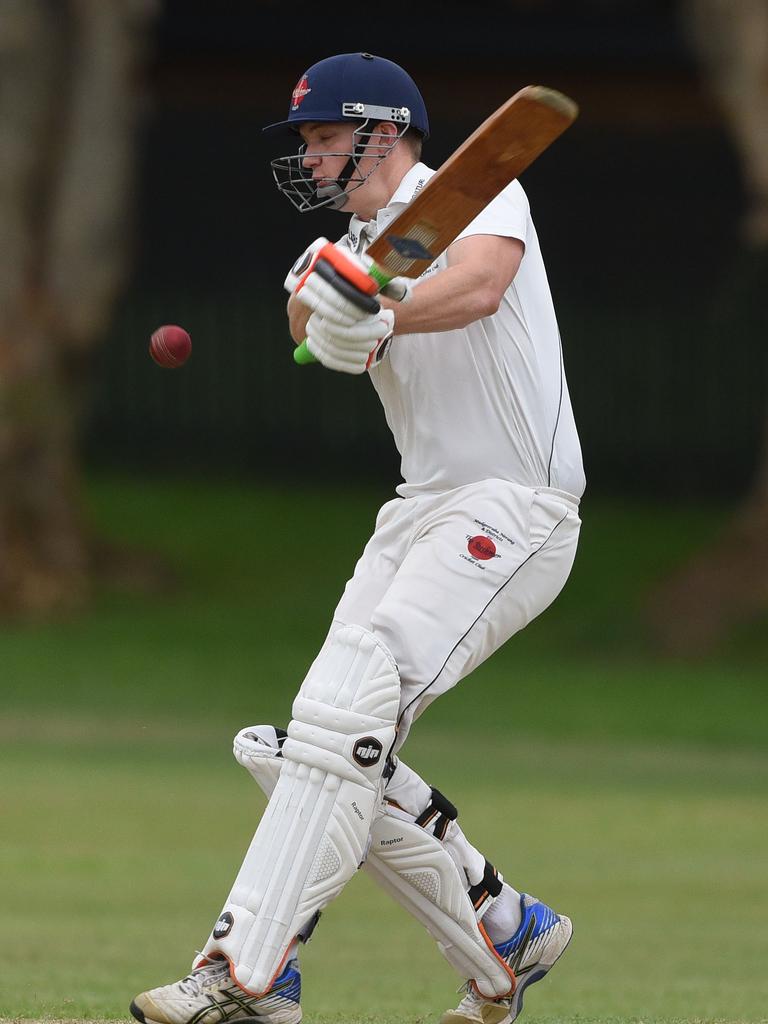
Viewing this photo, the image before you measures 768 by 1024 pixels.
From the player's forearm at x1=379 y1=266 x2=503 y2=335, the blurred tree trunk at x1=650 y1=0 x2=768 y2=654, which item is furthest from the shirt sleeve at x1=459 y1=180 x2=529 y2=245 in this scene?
the blurred tree trunk at x1=650 y1=0 x2=768 y2=654

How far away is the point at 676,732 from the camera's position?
11.4 metres

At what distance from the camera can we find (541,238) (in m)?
17.4

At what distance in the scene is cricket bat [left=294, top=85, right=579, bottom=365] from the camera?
3.91 meters

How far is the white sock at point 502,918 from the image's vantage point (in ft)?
14.5

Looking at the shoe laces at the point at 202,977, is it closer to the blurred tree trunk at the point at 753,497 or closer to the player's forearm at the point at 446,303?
the player's forearm at the point at 446,303

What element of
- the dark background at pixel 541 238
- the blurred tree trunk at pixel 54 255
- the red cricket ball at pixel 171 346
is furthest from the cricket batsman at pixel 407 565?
the dark background at pixel 541 238

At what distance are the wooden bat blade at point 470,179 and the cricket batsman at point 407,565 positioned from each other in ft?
0.23

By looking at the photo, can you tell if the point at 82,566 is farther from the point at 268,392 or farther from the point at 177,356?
the point at 177,356

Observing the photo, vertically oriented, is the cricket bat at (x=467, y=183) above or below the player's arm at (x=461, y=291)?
above

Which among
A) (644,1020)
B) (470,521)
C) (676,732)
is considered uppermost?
(470,521)

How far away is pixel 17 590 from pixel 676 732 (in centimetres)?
503

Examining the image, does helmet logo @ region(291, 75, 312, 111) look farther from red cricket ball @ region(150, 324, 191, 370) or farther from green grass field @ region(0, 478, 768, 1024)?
green grass field @ region(0, 478, 768, 1024)

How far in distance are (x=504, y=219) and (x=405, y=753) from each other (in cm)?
689

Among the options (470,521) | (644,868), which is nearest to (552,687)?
(644,868)
